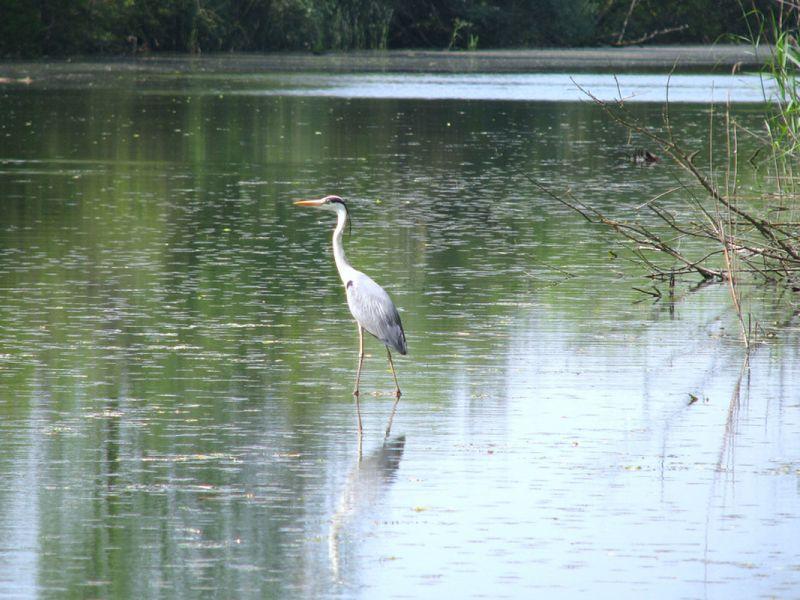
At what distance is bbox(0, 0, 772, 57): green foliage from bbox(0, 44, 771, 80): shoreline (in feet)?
2.89

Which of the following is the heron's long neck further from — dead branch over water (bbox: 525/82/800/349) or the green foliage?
the green foliage

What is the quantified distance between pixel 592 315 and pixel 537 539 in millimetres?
5585

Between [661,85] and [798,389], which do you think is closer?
[798,389]

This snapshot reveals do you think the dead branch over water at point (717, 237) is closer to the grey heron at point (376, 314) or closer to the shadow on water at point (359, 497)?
the grey heron at point (376, 314)

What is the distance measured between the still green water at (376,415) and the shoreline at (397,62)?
1453 inches

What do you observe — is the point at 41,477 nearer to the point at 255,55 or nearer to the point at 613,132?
the point at 613,132

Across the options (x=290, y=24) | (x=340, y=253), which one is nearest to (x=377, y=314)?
(x=340, y=253)

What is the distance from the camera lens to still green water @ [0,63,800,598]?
655cm

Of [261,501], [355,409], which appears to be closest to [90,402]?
[355,409]

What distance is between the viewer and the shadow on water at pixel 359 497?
21.9ft

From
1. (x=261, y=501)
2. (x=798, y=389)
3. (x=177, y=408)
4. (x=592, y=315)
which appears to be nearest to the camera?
(x=261, y=501)

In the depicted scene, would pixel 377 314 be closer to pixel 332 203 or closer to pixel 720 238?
pixel 332 203

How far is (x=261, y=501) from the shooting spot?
7293 millimetres

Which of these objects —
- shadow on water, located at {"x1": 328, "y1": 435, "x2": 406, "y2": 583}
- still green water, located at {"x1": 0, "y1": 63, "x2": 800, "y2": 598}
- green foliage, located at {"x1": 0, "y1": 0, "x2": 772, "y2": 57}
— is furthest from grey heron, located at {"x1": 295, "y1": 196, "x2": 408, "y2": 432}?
green foliage, located at {"x1": 0, "y1": 0, "x2": 772, "y2": 57}
